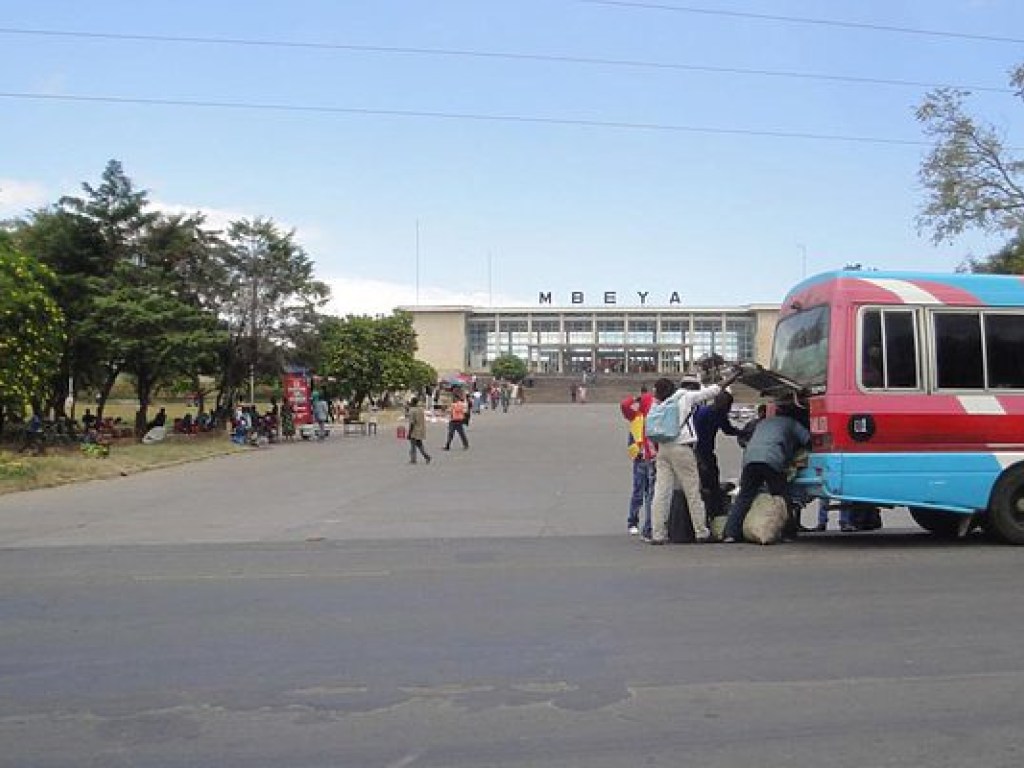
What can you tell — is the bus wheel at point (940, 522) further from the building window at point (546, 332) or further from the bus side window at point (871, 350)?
the building window at point (546, 332)

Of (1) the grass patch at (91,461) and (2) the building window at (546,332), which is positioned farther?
(2) the building window at (546,332)

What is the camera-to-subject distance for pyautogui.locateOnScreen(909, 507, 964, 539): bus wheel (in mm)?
11828

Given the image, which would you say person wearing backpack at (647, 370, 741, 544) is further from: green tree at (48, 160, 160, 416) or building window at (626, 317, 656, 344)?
building window at (626, 317, 656, 344)

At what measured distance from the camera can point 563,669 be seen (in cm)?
611

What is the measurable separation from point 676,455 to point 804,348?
1861 mm

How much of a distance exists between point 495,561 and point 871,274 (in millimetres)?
4992

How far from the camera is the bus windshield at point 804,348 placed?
10.8 metres

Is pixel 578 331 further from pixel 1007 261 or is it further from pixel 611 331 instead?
pixel 1007 261

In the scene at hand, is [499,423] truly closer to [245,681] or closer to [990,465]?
[990,465]

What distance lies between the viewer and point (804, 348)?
37.0ft

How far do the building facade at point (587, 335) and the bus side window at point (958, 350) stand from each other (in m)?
107

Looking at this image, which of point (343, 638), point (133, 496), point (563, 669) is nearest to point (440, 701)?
point (563, 669)

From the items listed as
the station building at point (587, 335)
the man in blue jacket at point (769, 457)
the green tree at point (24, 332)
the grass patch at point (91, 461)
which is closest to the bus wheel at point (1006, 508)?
the man in blue jacket at point (769, 457)

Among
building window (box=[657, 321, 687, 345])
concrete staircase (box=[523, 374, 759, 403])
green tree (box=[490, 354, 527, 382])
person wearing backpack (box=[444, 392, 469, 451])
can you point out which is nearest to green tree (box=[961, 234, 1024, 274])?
person wearing backpack (box=[444, 392, 469, 451])
